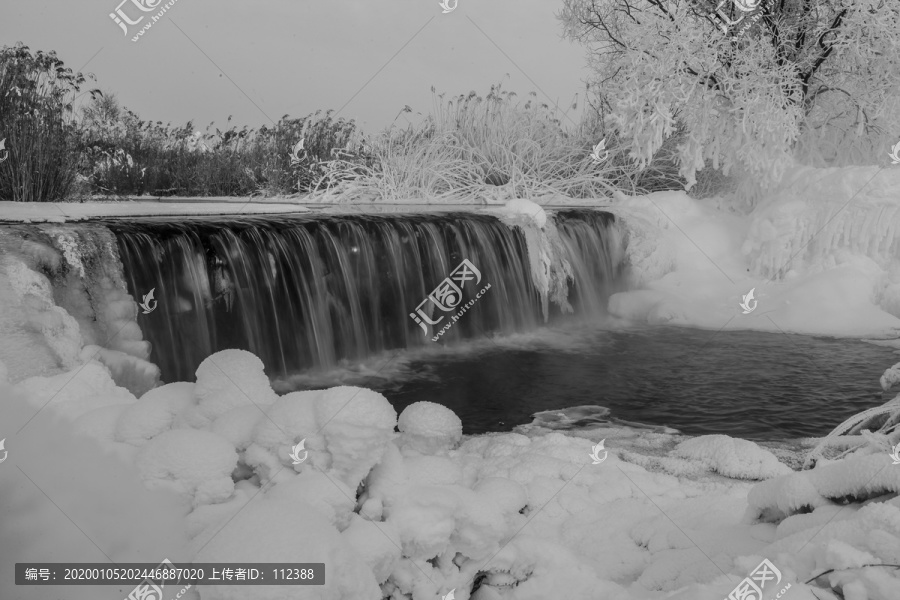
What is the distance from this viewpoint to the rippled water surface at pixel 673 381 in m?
3.80

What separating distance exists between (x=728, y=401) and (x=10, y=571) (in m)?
3.57

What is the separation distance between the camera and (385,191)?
916 centimetres

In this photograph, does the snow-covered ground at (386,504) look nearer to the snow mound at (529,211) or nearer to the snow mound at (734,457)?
the snow mound at (734,457)

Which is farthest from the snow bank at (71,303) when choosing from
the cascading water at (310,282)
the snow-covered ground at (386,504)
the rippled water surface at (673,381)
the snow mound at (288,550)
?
the snow mound at (288,550)

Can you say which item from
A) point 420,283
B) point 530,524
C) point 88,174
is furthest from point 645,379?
point 88,174

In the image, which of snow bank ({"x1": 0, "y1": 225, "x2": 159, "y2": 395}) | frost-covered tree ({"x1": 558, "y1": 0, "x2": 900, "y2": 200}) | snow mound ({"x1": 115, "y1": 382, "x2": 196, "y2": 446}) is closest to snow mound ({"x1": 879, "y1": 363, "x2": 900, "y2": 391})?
snow mound ({"x1": 115, "y1": 382, "x2": 196, "y2": 446})

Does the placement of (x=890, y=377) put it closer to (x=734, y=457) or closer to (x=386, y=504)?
(x=734, y=457)

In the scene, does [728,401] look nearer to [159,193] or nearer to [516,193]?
[516,193]

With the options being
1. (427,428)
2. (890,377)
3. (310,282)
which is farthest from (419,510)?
(310,282)

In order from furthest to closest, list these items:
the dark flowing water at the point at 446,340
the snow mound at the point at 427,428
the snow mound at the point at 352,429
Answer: the dark flowing water at the point at 446,340 → the snow mound at the point at 427,428 → the snow mound at the point at 352,429

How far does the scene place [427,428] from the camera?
2.42m

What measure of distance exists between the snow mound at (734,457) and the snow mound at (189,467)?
1.94 meters

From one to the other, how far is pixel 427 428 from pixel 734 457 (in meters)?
1.30

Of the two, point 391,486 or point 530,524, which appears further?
point 530,524
